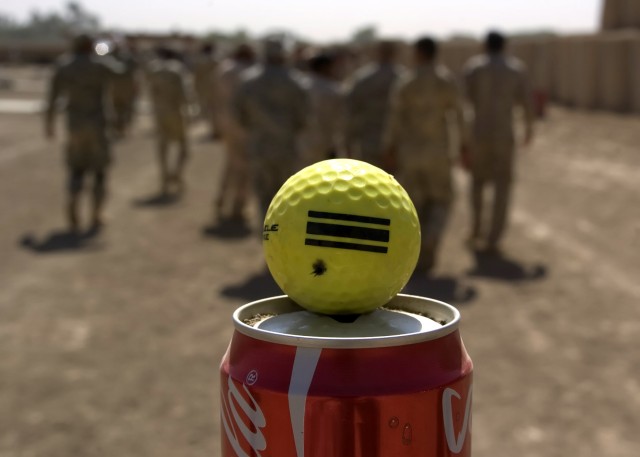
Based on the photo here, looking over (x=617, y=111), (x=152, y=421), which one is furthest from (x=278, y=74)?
(x=617, y=111)

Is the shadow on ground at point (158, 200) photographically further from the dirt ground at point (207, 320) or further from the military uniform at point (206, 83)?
the military uniform at point (206, 83)

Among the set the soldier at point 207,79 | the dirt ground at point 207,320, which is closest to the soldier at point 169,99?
the dirt ground at point 207,320

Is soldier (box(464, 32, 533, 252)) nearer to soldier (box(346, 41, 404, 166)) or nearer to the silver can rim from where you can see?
soldier (box(346, 41, 404, 166))

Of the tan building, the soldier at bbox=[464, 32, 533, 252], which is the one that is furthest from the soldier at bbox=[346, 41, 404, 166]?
the tan building

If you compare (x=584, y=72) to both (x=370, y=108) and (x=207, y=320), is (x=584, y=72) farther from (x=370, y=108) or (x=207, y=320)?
(x=207, y=320)

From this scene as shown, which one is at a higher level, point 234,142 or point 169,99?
point 169,99

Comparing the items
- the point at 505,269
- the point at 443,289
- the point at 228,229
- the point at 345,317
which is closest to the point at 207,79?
the point at 228,229
